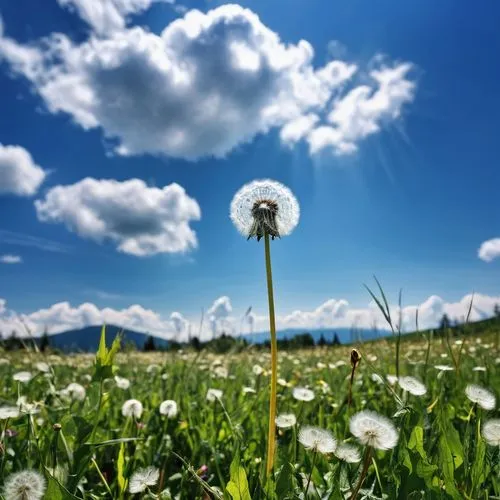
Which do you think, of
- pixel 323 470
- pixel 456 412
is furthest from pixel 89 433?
pixel 456 412

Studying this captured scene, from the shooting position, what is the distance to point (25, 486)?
1.38 meters

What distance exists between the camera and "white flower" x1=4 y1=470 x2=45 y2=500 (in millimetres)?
1362

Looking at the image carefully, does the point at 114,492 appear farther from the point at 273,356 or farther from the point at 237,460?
the point at 273,356

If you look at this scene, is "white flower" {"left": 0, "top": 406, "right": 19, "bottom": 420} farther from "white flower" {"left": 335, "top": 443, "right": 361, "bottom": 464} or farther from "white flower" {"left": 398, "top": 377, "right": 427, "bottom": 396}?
"white flower" {"left": 398, "top": 377, "right": 427, "bottom": 396}

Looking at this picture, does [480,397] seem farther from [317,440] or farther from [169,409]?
[169,409]

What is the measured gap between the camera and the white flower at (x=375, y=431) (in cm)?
138

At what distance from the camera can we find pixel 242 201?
1917 mm

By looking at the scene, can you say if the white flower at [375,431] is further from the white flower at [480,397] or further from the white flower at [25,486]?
the white flower at [25,486]

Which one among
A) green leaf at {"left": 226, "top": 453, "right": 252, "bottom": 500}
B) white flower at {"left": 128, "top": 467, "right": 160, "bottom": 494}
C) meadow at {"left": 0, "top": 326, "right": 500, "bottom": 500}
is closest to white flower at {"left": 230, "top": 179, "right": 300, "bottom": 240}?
meadow at {"left": 0, "top": 326, "right": 500, "bottom": 500}

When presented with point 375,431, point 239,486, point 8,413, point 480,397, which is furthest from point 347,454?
point 8,413

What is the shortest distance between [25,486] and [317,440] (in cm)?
89

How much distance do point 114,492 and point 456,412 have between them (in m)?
2.24

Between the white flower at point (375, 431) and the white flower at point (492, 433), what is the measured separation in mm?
391

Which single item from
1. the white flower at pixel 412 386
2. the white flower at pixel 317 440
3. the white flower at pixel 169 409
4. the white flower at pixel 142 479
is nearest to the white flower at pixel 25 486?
the white flower at pixel 142 479
